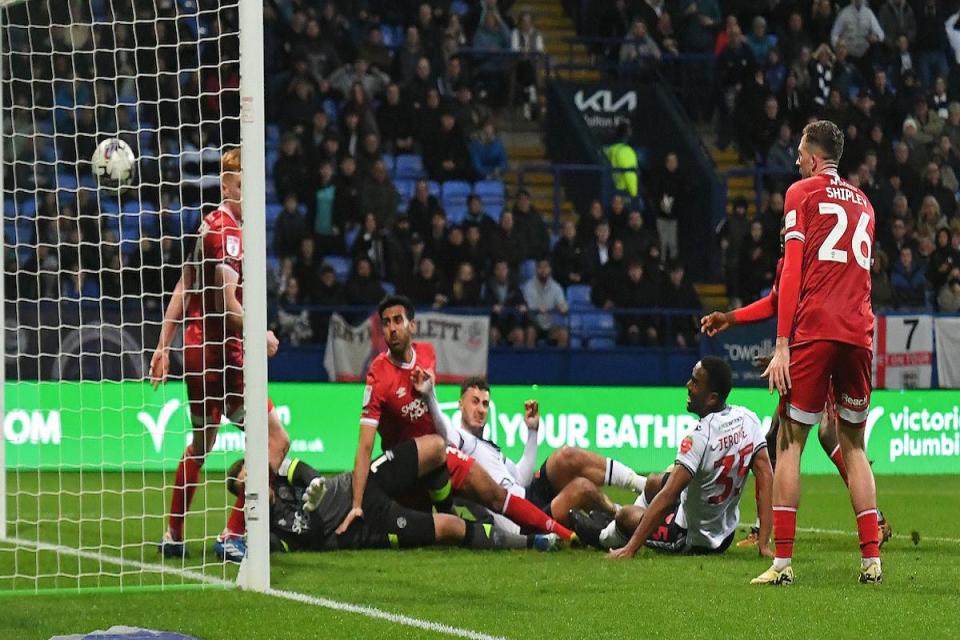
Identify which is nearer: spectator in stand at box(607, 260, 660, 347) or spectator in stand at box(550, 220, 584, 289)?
spectator in stand at box(607, 260, 660, 347)

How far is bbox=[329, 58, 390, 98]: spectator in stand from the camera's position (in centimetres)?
2116

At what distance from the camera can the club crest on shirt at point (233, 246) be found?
878cm

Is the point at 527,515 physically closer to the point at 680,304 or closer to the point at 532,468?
the point at 532,468

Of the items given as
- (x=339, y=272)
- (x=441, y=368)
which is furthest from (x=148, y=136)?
(x=441, y=368)

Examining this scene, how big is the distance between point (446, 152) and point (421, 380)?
1159cm

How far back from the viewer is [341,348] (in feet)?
59.6

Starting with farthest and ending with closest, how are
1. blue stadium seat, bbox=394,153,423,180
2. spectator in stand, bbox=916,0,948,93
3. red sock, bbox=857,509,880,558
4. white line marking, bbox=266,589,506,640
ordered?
spectator in stand, bbox=916,0,948,93 → blue stadium seat, bbox=394,153,423,180 → red sock, bbox=857,509,880,558 → white line marking, bbox=266,589,506,640

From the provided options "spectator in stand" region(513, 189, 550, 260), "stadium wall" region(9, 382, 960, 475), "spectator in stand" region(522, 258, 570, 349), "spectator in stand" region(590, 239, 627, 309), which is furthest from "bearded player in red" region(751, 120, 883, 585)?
"spectator in stand" region(513, 189, 550, 260)

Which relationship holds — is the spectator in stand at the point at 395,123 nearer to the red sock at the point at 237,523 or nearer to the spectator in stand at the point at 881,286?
the spectator in stand at the point at 881,286

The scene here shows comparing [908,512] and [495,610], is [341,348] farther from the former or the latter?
[495,610]

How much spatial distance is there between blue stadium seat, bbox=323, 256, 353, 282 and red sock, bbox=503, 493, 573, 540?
9947 mm

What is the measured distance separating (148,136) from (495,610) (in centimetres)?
1310

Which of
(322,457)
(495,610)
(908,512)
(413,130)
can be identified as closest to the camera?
(495,610)

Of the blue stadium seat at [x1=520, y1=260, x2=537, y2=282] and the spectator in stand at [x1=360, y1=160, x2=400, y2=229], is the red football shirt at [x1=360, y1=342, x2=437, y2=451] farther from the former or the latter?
the blue stadium seat at [x1=520, y1=260, x2=537, y2=282]
